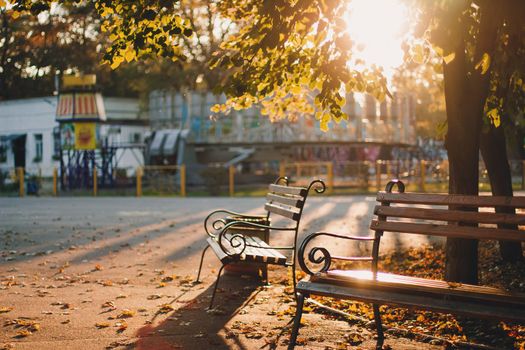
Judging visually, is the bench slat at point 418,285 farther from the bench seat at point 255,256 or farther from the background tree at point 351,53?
the background tree at point 351,53

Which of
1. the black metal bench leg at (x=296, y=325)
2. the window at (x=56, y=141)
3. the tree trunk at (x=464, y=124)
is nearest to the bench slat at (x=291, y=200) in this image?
the tree trunk at (x=464, y=124)

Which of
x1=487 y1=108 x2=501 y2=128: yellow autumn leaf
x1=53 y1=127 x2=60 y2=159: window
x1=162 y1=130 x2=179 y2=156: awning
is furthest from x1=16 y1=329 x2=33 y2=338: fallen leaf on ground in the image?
x1=53 y1=127 x2=60 y2=159: window

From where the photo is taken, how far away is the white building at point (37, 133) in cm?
5438

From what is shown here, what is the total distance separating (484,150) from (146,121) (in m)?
50.6

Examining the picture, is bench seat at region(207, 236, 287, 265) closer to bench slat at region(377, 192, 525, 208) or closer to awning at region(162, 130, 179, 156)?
bench slat at region(377, 192, 525, 208)

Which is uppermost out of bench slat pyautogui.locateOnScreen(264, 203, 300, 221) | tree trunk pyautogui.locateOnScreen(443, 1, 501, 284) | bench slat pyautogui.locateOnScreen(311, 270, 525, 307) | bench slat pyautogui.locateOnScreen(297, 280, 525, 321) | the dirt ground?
tree trunk pyautogui.locateOnScreen(443, 1, 501, 284)

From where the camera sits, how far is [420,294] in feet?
17.6

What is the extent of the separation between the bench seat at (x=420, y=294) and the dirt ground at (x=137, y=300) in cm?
49

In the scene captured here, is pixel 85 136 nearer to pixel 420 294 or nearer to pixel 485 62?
pixel 485 62

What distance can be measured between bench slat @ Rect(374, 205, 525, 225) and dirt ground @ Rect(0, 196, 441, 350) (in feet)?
3.16

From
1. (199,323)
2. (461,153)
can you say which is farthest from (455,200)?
(199,323)

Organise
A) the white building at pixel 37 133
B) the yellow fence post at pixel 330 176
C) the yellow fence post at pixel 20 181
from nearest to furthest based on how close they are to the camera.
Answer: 1. the yellow fence post at pixel 330 176
2. the yellow fence post at pixel 20 181
3. the white building at pixel 37 133

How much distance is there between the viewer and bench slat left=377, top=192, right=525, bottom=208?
5301 mm

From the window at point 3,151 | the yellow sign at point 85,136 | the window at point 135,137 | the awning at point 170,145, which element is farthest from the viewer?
the window at point 3,151
